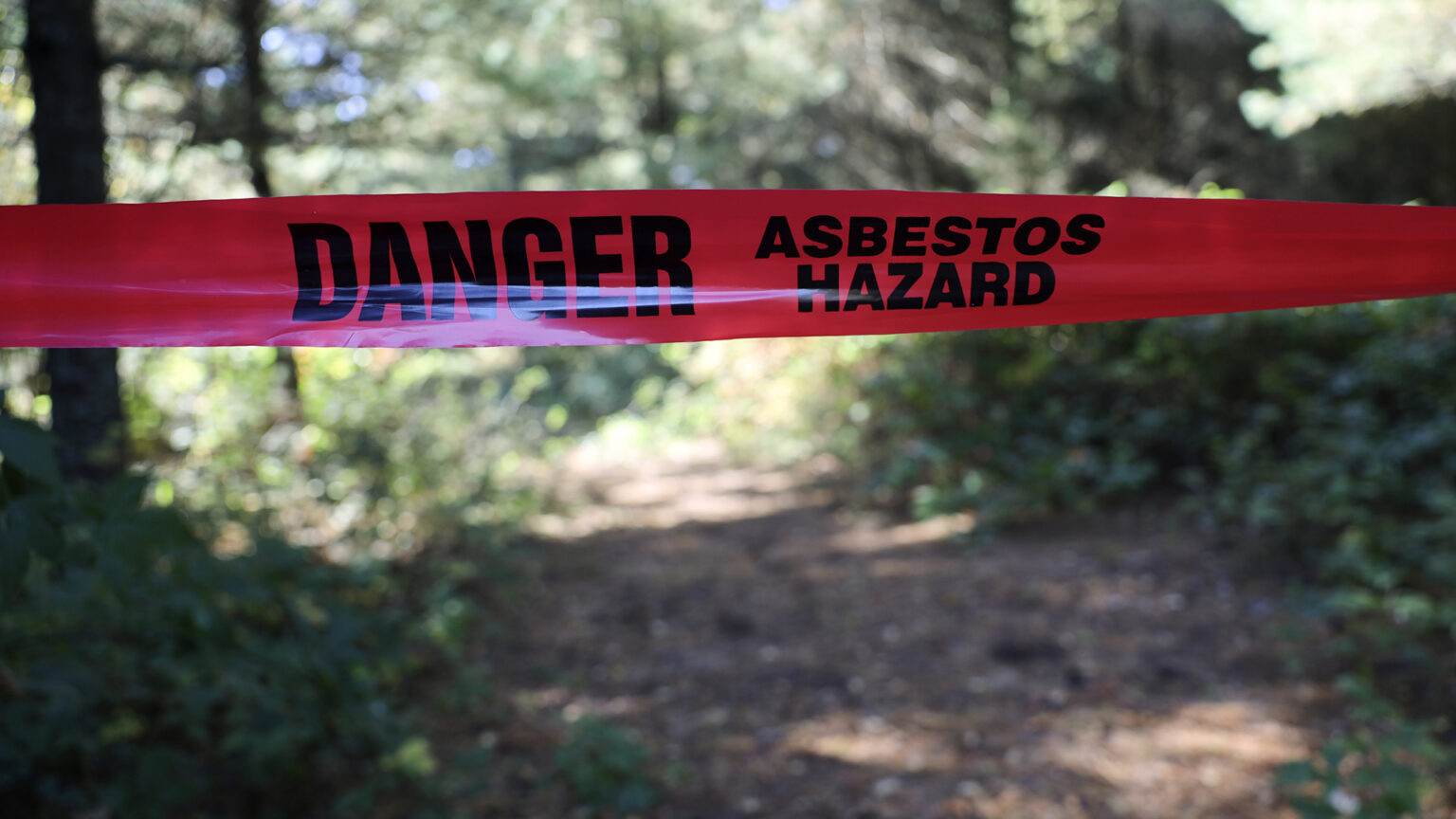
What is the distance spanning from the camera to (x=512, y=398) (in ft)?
34.7

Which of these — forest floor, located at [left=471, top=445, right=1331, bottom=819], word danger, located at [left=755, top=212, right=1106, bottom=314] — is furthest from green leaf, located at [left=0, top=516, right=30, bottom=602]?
forest floor, located at [left=471, top=445, right=1331, bottom=819]

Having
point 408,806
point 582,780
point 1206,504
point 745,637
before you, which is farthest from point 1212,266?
point 1206,504

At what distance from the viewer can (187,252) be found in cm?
193

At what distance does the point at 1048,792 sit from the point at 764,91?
49.0ft

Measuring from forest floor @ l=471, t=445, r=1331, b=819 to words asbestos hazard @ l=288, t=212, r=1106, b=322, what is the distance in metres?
2.09

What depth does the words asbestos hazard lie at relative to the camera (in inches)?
77.7

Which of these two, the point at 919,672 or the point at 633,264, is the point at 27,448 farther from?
the point at 919,672

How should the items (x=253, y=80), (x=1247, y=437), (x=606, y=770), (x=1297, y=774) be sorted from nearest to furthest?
(x=1297, y=774) < (x=606, y=770) < (x=1247, y=437) < (x=253, y=80)

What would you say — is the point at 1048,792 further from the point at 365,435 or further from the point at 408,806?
the point at 365,435

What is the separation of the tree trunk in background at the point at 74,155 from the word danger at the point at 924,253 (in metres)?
3.80

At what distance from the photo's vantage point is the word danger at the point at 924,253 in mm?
2098

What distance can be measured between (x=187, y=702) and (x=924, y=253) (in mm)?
2817

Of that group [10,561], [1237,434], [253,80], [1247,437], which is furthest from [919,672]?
[253,80]

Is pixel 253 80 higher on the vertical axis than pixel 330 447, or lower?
higher
